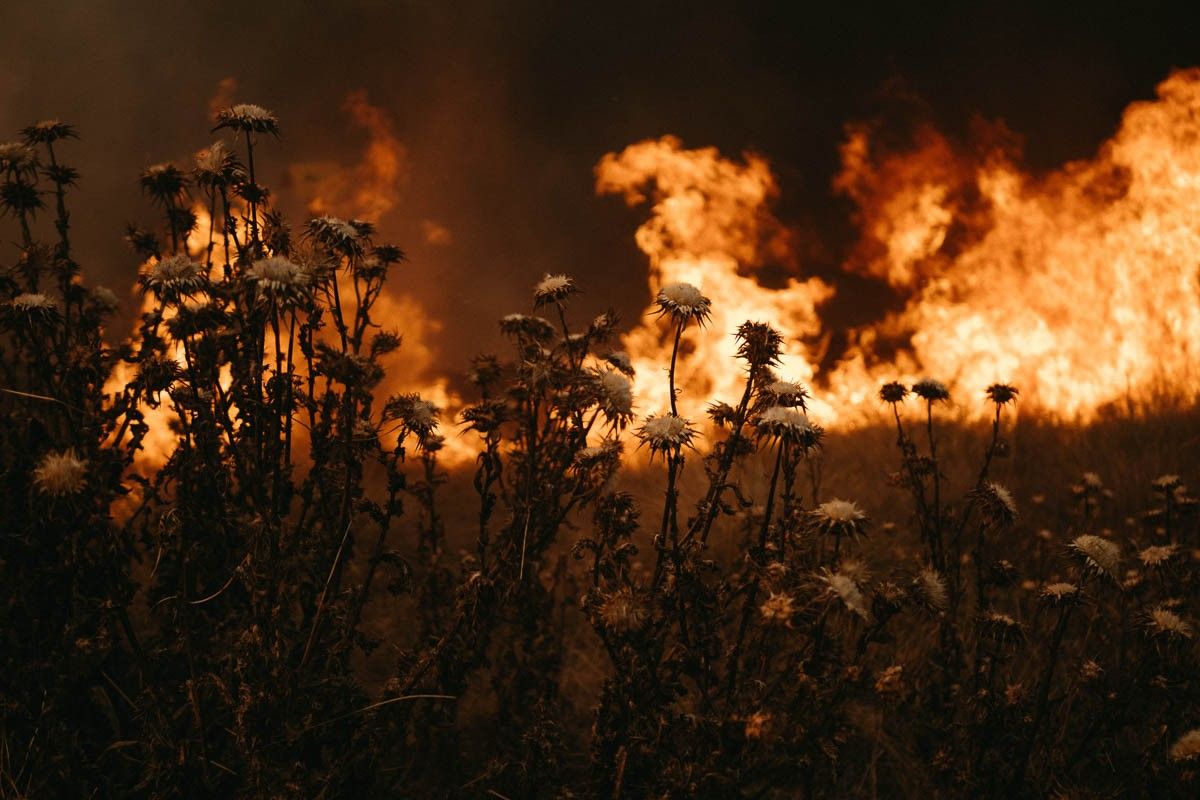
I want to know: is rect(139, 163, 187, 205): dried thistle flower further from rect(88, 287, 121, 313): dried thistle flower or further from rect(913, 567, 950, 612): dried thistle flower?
rect(913, 567, 950, 612): dried thistle flower

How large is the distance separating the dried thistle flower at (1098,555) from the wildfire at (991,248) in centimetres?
557

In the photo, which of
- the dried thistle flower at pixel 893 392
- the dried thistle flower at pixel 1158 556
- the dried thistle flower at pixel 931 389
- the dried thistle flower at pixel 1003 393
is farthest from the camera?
the dried thistle flower at pixel 893 392

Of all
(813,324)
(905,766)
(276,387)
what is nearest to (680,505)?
(813,324)

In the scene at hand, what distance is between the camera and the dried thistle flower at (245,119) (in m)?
2.63

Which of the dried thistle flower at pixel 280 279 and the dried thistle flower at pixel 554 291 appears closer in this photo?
the dried thistle flower at pixel 280 279

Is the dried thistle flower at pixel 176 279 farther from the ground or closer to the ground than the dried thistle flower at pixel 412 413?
farther from the ground

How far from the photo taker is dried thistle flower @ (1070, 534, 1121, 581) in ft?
8.75

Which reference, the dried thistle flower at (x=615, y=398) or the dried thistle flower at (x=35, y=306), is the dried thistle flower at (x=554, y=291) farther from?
the dried thistle flower at (x=35, y=306)

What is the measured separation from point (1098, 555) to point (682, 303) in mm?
1825

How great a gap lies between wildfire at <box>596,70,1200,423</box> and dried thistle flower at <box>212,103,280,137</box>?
19.2 feet

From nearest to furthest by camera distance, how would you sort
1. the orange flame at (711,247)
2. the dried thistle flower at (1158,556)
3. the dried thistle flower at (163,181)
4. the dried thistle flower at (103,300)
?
the dried thistle flower at (163,181) < the dried thistle flower at (1158,556) < the dried thistle flower at (103,300) < the orange flame at (711,247)

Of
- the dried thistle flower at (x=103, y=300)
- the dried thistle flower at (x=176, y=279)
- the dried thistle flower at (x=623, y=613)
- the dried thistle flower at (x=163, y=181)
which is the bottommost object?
the dried thistle flower at (x=623, y=613)

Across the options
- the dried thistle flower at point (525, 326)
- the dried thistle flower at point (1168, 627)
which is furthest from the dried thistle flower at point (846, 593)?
the dried thistle flower at point (525, 326)

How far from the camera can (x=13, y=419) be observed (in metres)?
3.00
